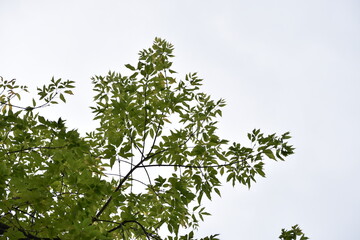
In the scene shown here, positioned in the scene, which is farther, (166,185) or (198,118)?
(198,118)

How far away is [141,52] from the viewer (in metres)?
4.34

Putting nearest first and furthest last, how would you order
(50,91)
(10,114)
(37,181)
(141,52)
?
(37,181), (10,114), (50,91), (141,52)

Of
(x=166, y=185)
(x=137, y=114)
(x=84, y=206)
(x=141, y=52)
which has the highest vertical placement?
(x=141, y=52)

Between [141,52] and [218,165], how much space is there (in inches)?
84.9

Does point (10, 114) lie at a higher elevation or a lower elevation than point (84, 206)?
higher

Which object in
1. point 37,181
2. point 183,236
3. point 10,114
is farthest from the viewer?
point 183,236

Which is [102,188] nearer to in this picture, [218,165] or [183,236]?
[183,236]

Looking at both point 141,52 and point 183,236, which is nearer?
point 183,236

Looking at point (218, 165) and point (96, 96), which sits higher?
point (96, 96)

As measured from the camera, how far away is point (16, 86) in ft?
15.0

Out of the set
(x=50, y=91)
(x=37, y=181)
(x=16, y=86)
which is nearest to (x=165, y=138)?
(x=37, y=181)

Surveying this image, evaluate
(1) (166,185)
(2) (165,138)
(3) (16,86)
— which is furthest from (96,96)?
(1) (166,185)

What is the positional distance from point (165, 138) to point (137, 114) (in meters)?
0.47

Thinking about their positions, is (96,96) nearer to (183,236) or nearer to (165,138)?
(165,138)
